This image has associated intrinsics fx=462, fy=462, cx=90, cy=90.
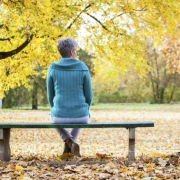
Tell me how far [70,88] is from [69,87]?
0.02m

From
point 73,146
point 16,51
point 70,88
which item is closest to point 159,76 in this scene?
point 16,51

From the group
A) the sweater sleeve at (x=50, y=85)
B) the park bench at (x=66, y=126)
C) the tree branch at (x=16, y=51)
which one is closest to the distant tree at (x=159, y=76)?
the tree branch at (x=16, y=51)

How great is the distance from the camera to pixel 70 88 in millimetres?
5773

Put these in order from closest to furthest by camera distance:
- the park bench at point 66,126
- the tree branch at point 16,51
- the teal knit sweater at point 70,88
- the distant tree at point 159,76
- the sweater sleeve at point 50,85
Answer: the park bench at point 66,126
the teal knit sweater at point 70,88
the sweater sleeve at point 50,85
the tree branch at point 16,51
the distant tree at point 159,76

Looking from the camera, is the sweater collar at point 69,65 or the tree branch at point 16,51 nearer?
the sweater collar at point 69,65

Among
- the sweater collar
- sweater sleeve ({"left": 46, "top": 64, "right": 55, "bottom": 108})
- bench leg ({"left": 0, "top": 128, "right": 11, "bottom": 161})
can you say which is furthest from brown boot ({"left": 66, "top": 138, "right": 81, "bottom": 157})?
the sweater collar

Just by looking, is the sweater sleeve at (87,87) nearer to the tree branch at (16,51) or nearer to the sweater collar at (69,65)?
the sweater collar at (69,65)

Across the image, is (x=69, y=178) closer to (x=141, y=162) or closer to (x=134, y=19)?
(x=141, y=162)

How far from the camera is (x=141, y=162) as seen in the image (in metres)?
5.80

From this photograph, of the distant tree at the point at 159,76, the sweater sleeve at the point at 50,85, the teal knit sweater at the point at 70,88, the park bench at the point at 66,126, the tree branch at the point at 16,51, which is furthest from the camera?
the distant tree at the point at 159,76

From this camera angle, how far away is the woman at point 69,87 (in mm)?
5750

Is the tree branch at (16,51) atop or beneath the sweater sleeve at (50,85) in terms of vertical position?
atop

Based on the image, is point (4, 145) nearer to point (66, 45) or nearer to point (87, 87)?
point (87, 87)

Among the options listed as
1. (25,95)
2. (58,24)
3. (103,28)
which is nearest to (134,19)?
(103,28)
